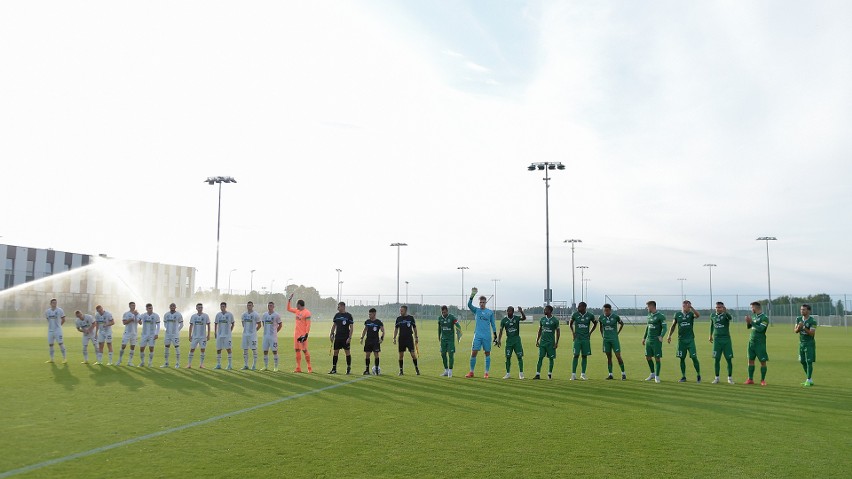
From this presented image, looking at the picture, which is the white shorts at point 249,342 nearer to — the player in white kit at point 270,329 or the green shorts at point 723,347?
the player in white kit at point 270,329

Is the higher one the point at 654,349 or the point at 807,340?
the point at 807,340

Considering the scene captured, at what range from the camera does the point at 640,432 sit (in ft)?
31.3

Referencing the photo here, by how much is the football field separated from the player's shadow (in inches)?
3.6

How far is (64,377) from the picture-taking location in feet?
53.4

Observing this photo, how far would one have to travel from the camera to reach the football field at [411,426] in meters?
7.36

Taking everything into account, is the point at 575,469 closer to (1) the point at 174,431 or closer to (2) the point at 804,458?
(2) the point at 804,458

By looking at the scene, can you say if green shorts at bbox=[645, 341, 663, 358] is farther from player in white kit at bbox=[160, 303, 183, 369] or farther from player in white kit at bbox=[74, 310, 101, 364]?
player in white kit at bbox=[74, 310, 101, 364]

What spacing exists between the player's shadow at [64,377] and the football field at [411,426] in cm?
9

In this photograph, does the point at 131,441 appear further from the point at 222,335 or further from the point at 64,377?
the point at 222,335

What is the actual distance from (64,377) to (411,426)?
36.9 feet

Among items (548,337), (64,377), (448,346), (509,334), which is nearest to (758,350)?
(548,337)

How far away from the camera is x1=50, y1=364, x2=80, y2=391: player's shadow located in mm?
14668

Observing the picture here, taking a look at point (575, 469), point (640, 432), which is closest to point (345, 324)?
point (640, 432)

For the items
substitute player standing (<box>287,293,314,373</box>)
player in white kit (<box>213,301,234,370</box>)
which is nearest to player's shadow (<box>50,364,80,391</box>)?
player in white kit (<box>213,301,234,370</box>)
